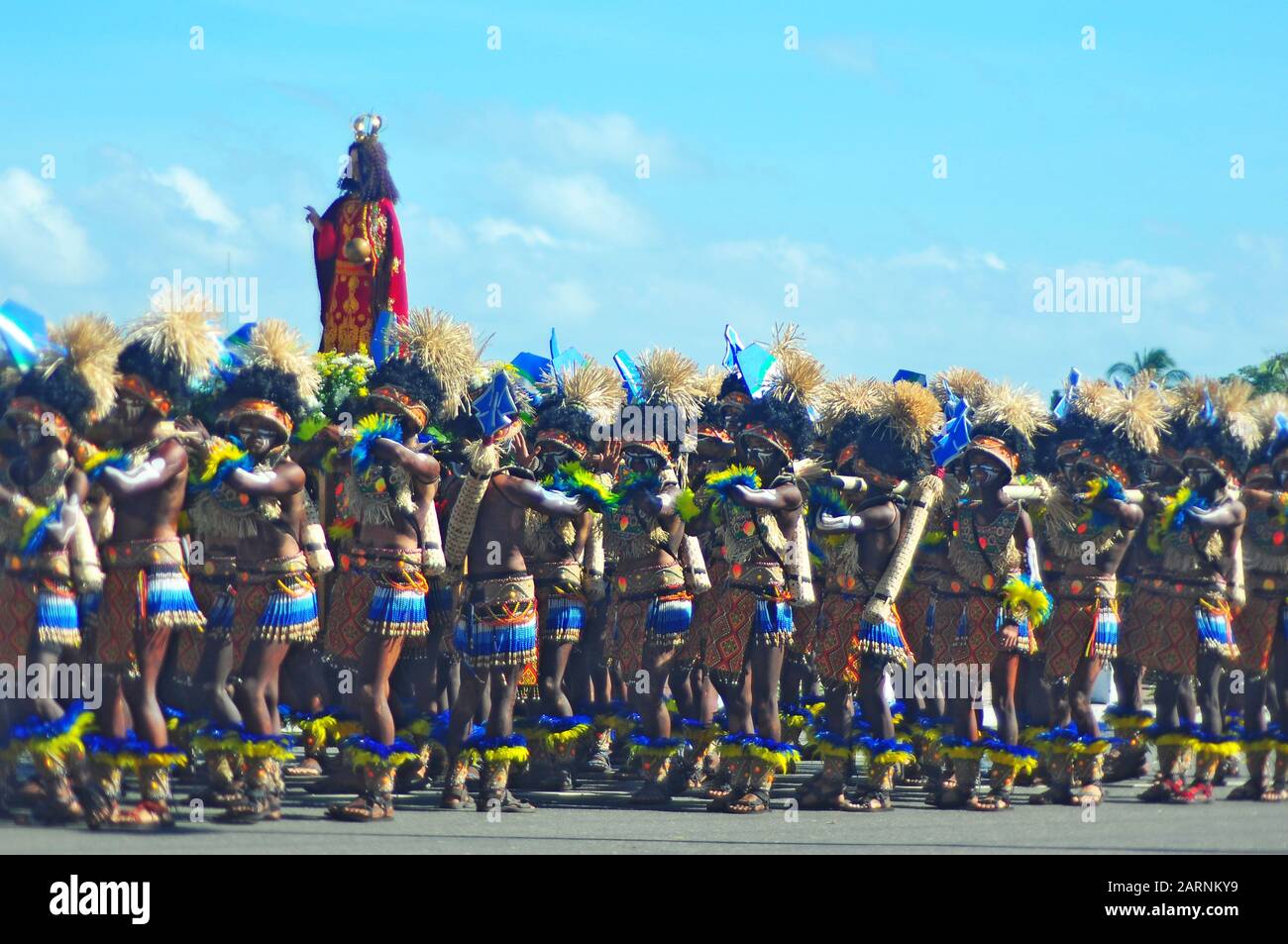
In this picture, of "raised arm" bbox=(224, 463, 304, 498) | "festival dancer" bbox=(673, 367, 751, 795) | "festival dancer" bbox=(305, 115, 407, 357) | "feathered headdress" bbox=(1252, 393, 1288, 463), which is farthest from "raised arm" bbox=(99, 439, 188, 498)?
"feathered headdress" bbox=(1252, 393, 1288, 463)

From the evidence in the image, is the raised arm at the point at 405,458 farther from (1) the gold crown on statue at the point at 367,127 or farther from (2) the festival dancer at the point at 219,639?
(1) the gold crown on statue at the point at 367,127

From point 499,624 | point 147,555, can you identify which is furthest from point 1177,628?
point 147,555

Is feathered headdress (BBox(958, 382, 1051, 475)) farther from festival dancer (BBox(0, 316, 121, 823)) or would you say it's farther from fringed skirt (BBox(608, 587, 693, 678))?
festival dancer (BBox(0, 316, 121, 823))

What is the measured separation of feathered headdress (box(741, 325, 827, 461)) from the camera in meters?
10.7

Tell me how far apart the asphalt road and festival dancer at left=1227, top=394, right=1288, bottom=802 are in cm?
41

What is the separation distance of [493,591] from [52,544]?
260cm

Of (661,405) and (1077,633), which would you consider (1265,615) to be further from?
(661,405)

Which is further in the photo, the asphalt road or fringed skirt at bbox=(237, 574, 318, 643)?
fringed skirt at bbox=(237, 574, 318, 643)

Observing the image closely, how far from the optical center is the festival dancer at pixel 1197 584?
1159cm

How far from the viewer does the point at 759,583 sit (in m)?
10.6

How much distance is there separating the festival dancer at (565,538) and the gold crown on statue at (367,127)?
404 cm

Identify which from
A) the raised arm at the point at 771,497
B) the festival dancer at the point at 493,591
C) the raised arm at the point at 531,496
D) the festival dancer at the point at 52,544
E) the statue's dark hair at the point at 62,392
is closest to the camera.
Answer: the festival dancer at the point at 52,544

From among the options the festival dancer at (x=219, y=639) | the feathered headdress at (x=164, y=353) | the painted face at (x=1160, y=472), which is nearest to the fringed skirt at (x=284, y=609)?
the festival dancer at (x=219, y=639)

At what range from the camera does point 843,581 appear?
445 inches
